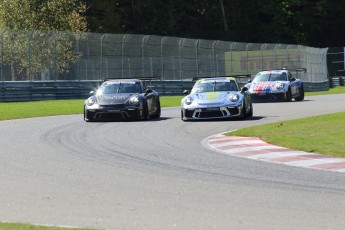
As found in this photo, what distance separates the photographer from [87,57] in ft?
154

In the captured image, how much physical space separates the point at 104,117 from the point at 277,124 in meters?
5.20

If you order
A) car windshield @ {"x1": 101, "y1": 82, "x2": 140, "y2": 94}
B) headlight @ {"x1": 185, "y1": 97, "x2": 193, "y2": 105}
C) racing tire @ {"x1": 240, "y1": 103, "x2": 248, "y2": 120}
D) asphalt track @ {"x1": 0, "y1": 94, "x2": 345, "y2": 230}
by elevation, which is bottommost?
asphalt track @ {"x1": 0, "y1": 94, "x2": 345, "y2": 230}

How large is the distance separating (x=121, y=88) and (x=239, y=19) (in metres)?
59.4

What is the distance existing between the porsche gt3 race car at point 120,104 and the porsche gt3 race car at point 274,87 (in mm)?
11308

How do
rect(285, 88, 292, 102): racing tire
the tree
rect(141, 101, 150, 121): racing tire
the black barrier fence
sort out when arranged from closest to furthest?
rect(141, 101, 150, 121): racing tire, rect(285, 88, 292, 102): racing tire, the black barrier fence, the tree

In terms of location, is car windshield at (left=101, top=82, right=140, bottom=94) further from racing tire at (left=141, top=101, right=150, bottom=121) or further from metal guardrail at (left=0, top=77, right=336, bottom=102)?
metal guardrail at (left=0, top=77, right=336, bottom=102)

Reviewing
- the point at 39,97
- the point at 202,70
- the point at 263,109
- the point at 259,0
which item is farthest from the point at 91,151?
the point at 259,0

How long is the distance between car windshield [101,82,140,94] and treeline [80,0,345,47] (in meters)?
50.8

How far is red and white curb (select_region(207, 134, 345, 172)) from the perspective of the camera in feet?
47.8

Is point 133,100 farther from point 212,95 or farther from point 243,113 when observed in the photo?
point 243,113

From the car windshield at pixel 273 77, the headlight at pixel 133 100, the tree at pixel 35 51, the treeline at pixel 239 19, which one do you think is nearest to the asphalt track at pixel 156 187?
the headlight at pixel 133 100

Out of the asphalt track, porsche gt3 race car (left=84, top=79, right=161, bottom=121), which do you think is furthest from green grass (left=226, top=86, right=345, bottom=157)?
porsche gt3 race car (left=84, top=79, right=161, bottom=121)

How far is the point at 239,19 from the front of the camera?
284ft

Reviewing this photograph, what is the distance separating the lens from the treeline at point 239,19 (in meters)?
81.4
